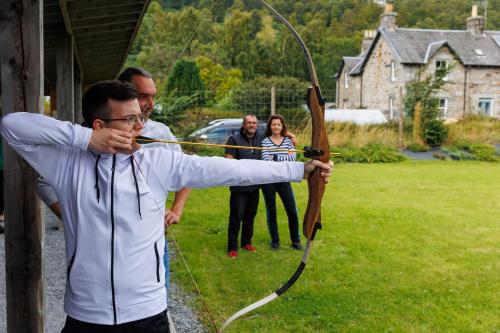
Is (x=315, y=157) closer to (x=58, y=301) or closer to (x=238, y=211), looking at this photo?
(x=58, y=301)

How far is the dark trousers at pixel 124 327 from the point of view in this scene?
5.01 ft

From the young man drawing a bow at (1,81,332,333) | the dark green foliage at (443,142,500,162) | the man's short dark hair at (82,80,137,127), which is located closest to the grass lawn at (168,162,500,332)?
the young man drawing a bow at (1,81,332,333)

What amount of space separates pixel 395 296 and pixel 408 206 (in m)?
4.23

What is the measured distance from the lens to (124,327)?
1.53 meters

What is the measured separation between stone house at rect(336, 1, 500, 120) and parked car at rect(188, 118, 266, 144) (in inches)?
661

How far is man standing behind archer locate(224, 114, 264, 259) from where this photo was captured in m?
4.92

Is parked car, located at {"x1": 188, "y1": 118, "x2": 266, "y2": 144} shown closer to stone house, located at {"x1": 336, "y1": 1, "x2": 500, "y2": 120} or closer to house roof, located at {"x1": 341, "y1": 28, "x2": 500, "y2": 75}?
stone house, located at {"x1": 336, "y1": 1, "x2": 500, "y2": 120}

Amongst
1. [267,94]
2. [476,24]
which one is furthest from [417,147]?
[476,24]

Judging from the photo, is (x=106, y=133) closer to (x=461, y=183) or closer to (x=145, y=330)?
(x=145, y=330)

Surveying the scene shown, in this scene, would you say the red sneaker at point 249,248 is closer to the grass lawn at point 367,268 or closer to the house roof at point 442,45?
the grass lawn at point 367,268

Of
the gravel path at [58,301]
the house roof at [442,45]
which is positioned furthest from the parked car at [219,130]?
the house roof at [442,45]

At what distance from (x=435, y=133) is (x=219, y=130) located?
8.40 meters

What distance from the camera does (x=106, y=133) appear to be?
4.95ft

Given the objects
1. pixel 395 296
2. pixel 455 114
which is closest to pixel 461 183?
pixel 395 296
